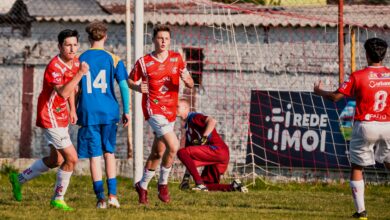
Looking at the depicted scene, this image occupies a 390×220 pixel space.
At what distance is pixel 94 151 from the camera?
10.9m

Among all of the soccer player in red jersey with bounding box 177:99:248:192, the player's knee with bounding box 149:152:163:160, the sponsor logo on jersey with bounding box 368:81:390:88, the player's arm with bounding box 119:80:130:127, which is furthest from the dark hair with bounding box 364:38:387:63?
the soccer player in red jersey with bounding box 177:99:248:192

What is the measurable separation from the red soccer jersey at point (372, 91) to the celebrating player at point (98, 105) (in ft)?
7.85

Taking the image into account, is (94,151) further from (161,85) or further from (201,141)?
(201,141)

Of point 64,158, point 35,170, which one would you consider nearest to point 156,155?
point 64,158

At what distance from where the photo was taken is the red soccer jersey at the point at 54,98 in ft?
34.9

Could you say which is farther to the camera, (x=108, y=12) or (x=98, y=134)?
(x=108, y=12)

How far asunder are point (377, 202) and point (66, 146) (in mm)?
4507

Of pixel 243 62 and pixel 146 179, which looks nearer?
pixel 146 179

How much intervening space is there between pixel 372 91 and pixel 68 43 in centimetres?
313

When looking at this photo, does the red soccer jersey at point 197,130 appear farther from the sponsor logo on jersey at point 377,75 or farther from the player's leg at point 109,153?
the sponsor logo on jersey at point 377,75

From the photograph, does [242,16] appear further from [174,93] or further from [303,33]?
[174,93]

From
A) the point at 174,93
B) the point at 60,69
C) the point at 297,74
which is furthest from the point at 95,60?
the point at 297,74

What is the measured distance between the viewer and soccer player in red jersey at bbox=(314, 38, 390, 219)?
414 inches

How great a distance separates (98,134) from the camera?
11.0 metres
